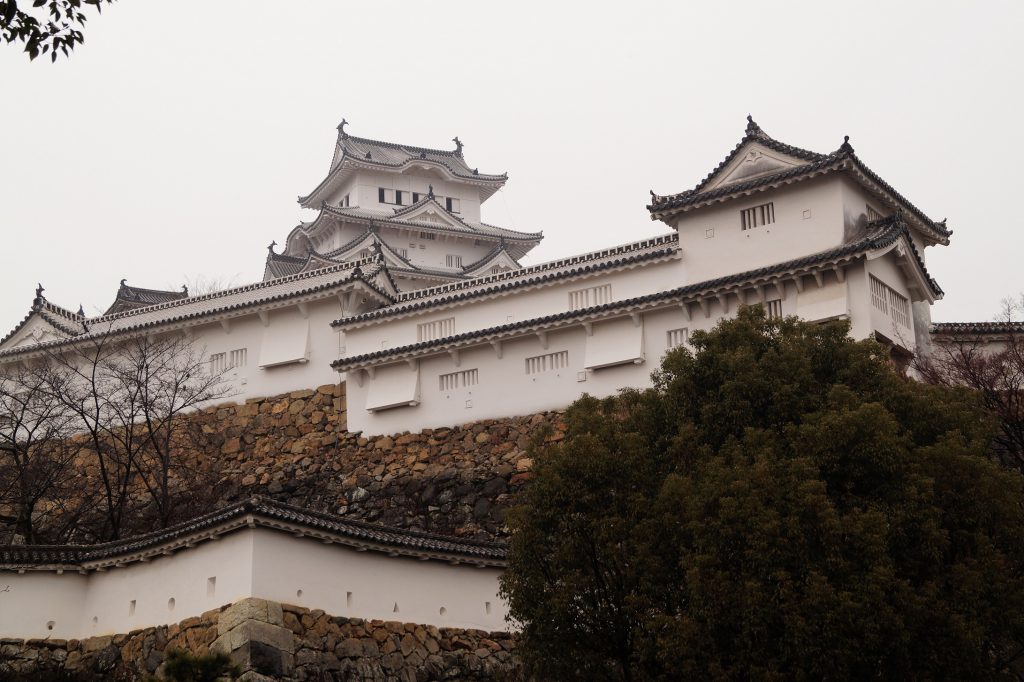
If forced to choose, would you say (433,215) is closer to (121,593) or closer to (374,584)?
(121,593)

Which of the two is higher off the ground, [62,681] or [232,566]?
[232,566]

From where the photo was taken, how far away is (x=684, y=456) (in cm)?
1869

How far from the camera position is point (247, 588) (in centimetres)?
2017

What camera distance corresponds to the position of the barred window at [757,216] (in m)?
28.9

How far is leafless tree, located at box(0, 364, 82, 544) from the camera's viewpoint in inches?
1103

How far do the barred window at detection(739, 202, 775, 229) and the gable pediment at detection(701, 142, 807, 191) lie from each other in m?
0.67

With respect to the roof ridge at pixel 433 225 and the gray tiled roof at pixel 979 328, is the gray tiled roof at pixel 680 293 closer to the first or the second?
the gray tiled roof at pixel 979 328

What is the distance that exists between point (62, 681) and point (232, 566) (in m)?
3.81

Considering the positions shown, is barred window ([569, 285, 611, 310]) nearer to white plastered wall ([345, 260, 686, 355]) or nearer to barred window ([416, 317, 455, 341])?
white plastered wall ([345, 260, 686, 355])

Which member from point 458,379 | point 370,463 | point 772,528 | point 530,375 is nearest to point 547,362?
point 530,375

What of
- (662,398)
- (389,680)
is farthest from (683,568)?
(389,680)

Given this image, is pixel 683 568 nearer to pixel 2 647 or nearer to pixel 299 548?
pixel 299 548

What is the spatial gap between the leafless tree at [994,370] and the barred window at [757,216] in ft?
14.4

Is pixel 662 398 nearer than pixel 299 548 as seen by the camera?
Yes
